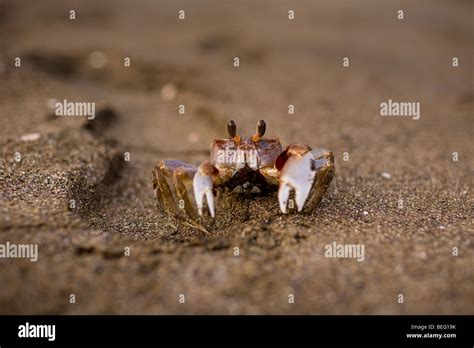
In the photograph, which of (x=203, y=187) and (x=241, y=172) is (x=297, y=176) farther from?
(x=203, y=187)

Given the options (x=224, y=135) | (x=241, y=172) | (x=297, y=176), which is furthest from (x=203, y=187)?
(x=224, y=135)

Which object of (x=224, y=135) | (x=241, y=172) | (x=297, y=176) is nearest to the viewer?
(x=297, y=176)

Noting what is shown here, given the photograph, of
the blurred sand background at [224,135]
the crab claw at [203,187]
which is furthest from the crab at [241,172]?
the blurred sand background at [224,135]

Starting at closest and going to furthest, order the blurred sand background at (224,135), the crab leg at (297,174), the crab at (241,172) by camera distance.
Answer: the blurred sand background at (224,135), the crab leg at (297,174), the crab at (241,172)

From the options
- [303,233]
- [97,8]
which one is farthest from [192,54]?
[303,233]

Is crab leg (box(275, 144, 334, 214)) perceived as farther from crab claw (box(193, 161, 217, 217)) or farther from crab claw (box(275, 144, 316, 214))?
crab claw (box(193, 161, 217, 217))

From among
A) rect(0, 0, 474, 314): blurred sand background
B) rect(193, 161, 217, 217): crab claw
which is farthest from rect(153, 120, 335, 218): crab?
rect(0, 0, 474, 314): blurred sand background

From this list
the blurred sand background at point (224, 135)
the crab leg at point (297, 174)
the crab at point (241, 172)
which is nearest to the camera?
the blurred sand background at point (224, 135)

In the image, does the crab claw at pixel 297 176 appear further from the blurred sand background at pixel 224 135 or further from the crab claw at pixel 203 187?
the crab claw at pixel 203 187

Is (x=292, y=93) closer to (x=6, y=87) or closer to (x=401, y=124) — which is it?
(x=401, y=124)
